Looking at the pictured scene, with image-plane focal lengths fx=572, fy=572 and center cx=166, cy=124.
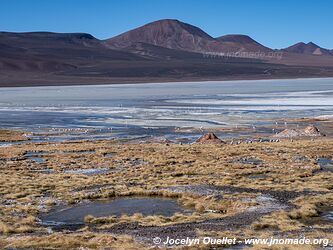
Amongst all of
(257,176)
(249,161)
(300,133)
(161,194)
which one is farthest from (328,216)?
(300,133)

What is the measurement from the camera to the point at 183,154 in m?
28.6

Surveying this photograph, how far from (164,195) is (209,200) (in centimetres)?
192

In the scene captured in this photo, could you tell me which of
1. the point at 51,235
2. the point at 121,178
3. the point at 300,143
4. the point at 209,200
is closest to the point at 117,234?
the point at 51,235

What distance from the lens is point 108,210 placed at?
16.6m

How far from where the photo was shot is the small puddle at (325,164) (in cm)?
2323

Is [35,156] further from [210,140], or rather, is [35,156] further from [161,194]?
[161,194]

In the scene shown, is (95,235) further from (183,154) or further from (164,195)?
(183,154)
